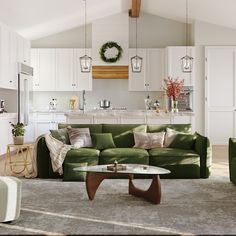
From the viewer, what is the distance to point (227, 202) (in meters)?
4.73

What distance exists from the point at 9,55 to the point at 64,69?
245 centimetres

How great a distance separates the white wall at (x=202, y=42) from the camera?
1061 cm

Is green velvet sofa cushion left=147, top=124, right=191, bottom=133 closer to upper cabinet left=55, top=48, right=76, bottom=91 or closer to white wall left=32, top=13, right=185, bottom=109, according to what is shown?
white wall left=32, top=13, right=185, bottom=109

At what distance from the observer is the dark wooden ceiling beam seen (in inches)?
392

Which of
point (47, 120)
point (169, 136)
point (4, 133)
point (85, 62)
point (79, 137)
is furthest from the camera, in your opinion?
point (47, 120)

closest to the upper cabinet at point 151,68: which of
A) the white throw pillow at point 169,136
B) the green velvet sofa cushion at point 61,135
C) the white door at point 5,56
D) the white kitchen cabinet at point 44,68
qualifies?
the white kitchen cabinet at point 44,68

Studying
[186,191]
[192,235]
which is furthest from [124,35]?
[192,235]

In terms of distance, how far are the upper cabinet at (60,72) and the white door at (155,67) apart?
1547mm

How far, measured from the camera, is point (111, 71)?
11086mm

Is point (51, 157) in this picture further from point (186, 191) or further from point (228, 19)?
point (228, 19)

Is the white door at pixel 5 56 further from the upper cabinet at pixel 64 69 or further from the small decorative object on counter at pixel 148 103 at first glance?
the small decorative object on counter at pixel 148 103

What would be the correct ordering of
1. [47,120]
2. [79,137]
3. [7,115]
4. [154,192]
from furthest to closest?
[47,120], [7,115], [79,137], [154,192]

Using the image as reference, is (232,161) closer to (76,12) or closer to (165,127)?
(165,127)

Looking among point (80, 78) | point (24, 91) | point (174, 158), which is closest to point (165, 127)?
point (174, 158)
